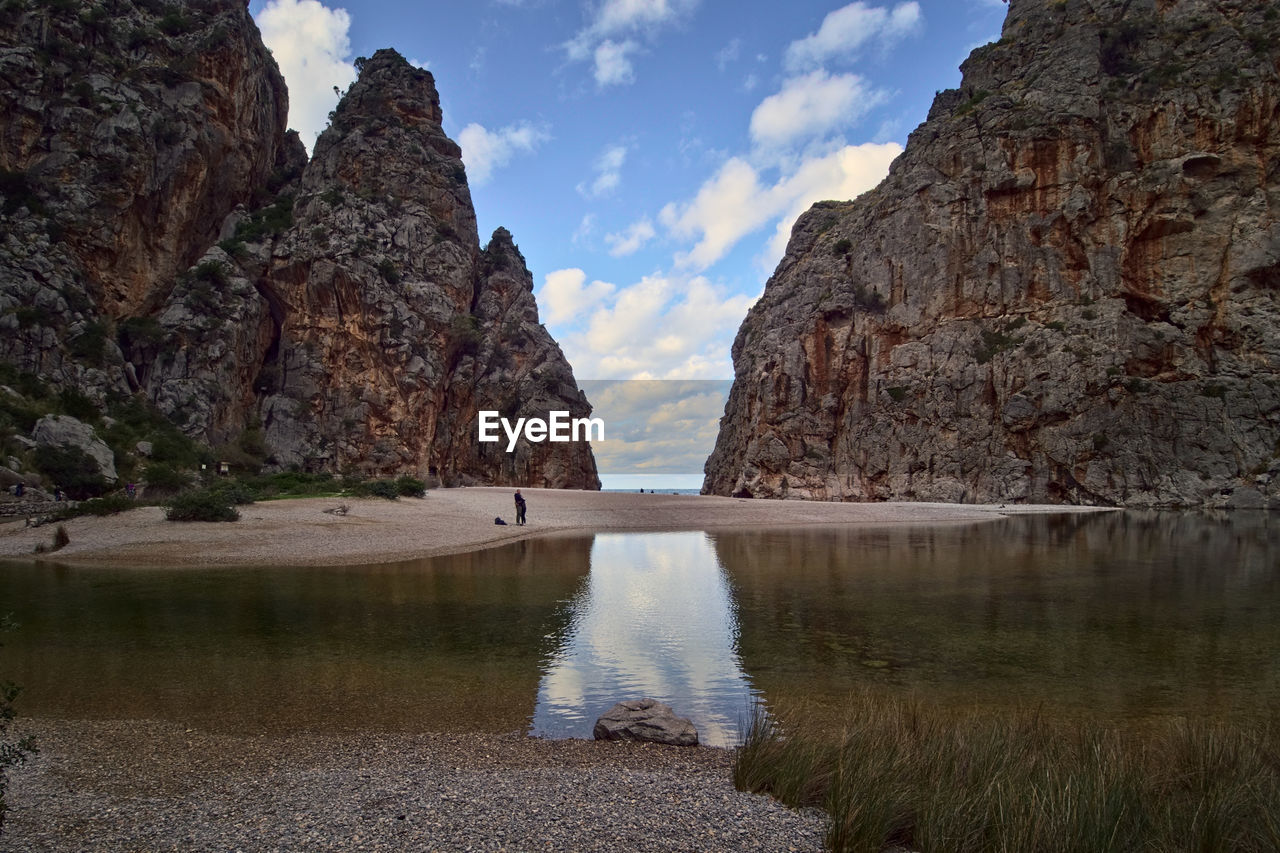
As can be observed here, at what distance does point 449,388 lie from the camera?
60625 millimetres

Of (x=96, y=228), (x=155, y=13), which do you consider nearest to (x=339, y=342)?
(x=96, y=228)

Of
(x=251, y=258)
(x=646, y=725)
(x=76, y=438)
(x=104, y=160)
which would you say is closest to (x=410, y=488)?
(x=76, y=438)

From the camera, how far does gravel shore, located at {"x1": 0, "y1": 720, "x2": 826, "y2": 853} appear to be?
4391mm

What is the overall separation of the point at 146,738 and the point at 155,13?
204ft

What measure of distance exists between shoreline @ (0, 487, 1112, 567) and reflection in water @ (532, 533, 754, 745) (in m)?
9.04

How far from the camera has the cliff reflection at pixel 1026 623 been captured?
27.1 ft

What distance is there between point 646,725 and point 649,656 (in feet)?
10.5

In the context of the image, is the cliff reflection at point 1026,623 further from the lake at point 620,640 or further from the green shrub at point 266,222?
the green shrub at point 266,222

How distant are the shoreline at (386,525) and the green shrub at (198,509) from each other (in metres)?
0.35

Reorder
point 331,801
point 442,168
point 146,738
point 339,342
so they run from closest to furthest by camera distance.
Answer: point 331,801
point 146,738
point 339,342
point 442,168

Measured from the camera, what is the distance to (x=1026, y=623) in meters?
11.7

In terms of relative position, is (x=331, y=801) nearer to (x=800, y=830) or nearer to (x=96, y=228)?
(x=800, y=830)

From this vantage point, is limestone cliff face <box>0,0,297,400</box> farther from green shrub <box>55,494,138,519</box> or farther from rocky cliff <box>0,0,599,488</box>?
green shrub <box>55,494,138,519</box>

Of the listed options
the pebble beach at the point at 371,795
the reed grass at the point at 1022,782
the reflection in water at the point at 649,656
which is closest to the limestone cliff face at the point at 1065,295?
the reflection in water at the point at 649,656
